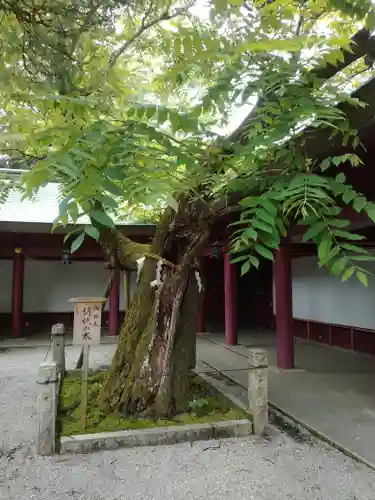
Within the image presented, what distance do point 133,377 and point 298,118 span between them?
3.24 meters

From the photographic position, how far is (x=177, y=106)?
2.70 metres

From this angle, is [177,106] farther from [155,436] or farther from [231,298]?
[231,298]

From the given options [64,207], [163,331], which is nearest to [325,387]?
[163,331]

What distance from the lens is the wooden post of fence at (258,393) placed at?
13.7 feet

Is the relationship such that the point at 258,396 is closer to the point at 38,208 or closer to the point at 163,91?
the point at 163,91

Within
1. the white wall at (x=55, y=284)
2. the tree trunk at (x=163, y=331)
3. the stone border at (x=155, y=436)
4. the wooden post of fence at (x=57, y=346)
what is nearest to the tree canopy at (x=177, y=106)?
the tree trunk at (x=163, y=331)

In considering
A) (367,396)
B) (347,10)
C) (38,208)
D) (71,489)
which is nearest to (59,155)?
(347,10)

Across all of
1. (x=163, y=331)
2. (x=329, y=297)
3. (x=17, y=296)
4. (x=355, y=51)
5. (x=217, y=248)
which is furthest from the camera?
(x=17, y=296)

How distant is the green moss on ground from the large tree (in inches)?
91.1

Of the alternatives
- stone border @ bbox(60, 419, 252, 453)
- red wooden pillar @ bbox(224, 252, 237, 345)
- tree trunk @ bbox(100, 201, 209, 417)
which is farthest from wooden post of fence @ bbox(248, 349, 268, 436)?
red wooden pillar @ bbox(224, 252, 237, 345)

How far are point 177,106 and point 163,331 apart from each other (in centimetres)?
265

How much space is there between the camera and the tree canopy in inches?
82.4

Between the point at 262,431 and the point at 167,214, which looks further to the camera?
the point at 167,214

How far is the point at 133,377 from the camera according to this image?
4.52 meters
